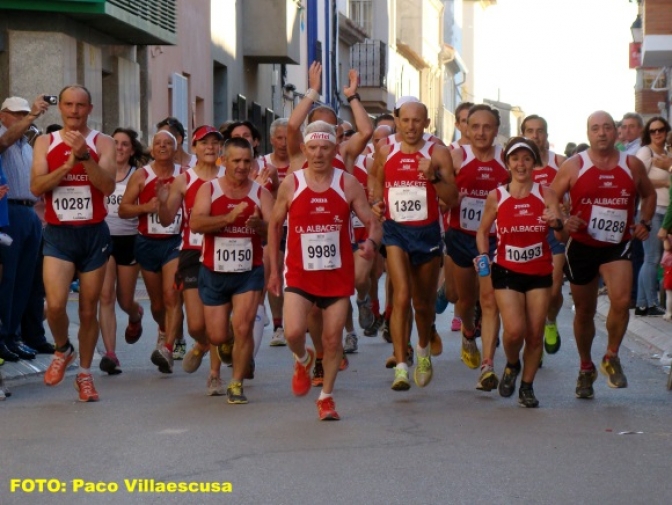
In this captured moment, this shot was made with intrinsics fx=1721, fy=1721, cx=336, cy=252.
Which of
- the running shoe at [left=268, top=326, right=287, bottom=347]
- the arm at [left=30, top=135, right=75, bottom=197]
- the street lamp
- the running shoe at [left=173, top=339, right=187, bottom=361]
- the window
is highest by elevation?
the window

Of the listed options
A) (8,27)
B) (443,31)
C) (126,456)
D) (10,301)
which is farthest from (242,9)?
(443,31)

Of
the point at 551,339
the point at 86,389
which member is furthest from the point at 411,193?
the point at 86,389

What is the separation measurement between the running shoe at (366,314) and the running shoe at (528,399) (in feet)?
17.4

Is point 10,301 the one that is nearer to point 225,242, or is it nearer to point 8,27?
point 225,242

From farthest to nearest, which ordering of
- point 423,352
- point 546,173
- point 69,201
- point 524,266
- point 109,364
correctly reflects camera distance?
point 546,173
point 109,364
point 423,352
point 69,201
point 524,266

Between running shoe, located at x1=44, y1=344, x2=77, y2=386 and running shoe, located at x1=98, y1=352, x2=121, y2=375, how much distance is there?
150cm

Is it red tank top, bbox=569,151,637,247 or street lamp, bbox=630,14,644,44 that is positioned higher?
street lamp, bbox=630,14,644,44

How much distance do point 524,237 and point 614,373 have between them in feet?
4.18

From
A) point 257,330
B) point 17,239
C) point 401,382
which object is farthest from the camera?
point 17,239

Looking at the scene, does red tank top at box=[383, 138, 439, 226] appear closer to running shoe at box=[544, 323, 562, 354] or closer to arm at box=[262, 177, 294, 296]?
arm at box=[262, 177, 294, 296]

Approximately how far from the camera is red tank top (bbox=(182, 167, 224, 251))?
1237 centimetres

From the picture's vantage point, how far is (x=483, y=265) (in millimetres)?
11117

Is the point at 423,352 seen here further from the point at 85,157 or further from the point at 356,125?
the point at 85,157

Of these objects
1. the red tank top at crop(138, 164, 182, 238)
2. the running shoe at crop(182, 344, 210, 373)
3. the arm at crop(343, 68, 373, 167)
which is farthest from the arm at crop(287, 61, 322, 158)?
the running shoe at crop(182, 344, 210, 373)
